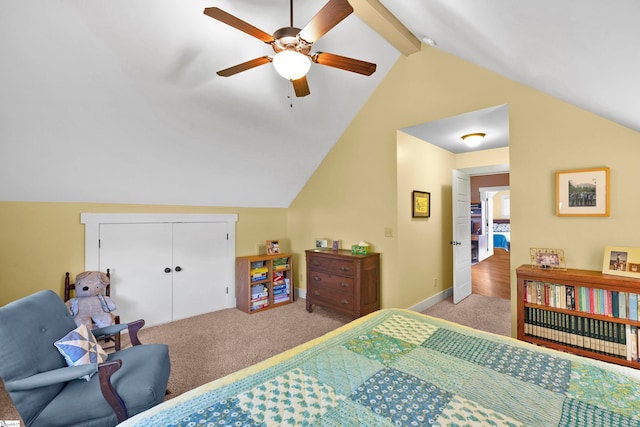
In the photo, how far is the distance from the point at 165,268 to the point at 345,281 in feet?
A: 7.40

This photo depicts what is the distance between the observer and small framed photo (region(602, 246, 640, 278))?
221 centimetres

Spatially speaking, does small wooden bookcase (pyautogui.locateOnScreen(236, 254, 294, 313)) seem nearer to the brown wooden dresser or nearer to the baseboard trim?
the brown wooden dresser

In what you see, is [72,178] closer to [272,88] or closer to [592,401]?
[272,88]

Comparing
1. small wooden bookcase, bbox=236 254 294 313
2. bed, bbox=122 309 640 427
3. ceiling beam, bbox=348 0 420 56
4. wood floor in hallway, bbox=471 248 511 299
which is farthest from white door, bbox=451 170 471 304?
bed, bbox=122 309 640 427

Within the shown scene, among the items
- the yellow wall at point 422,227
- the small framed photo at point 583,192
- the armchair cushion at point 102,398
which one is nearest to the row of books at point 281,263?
the yellow wall at point 422,227

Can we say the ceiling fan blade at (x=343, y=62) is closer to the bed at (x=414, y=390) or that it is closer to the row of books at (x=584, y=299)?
the bed at (x=414, y=390)

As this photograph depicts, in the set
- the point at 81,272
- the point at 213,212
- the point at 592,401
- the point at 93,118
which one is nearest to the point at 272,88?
the point at 93,118

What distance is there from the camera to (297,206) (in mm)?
4910

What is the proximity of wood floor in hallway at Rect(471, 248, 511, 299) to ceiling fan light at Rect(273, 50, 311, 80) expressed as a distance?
175 inches

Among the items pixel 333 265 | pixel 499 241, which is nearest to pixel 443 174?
pixel 333 265

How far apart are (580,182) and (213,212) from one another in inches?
160

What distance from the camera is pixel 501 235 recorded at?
10.8 metres

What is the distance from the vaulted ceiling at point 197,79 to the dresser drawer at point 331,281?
166 cm

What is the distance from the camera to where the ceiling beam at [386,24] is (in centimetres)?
244
